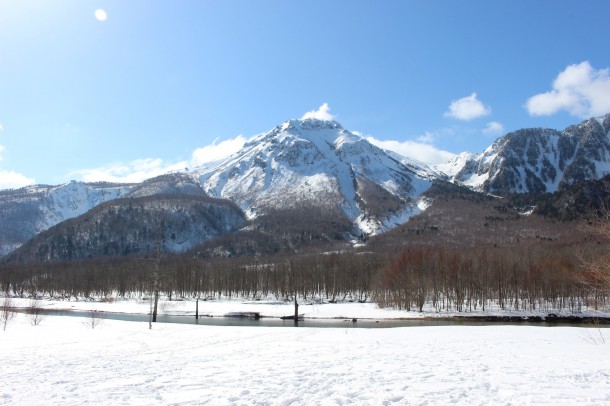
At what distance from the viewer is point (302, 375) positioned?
13711mm

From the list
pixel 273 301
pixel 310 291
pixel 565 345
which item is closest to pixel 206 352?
pixel 565 345

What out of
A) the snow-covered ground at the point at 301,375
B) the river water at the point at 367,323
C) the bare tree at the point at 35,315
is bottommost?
the river water at the point at 367,323

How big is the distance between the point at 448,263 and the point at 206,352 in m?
79.5

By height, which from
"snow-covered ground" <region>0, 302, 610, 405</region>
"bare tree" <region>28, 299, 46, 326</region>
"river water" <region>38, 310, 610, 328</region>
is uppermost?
"snow-covered ground" <region>0, 302, 610, 405</region>

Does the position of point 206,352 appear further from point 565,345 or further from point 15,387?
point 565,345

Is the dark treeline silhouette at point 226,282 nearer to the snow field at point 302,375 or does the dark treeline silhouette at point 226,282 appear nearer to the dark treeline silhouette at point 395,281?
the dark treeline silhouette at point 395,281

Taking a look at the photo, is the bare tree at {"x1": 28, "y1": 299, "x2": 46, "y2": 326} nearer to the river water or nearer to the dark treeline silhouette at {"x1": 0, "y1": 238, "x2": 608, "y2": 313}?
the river water

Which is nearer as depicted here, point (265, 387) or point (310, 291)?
point (265, 387)

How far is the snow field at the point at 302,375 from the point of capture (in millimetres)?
11008

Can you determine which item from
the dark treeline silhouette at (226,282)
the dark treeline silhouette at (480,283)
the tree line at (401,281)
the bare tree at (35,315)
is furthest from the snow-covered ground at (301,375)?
the dark treeline silhouette at (226,282)

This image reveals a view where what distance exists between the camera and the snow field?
A: 1101 cm

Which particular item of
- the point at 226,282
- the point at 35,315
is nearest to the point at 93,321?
the point at 35,315

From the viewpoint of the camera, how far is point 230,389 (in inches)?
466

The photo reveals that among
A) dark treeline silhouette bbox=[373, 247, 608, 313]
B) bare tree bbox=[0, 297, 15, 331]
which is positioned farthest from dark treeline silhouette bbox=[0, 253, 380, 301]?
bare tree bbox=[0, 297, 15, 331]
